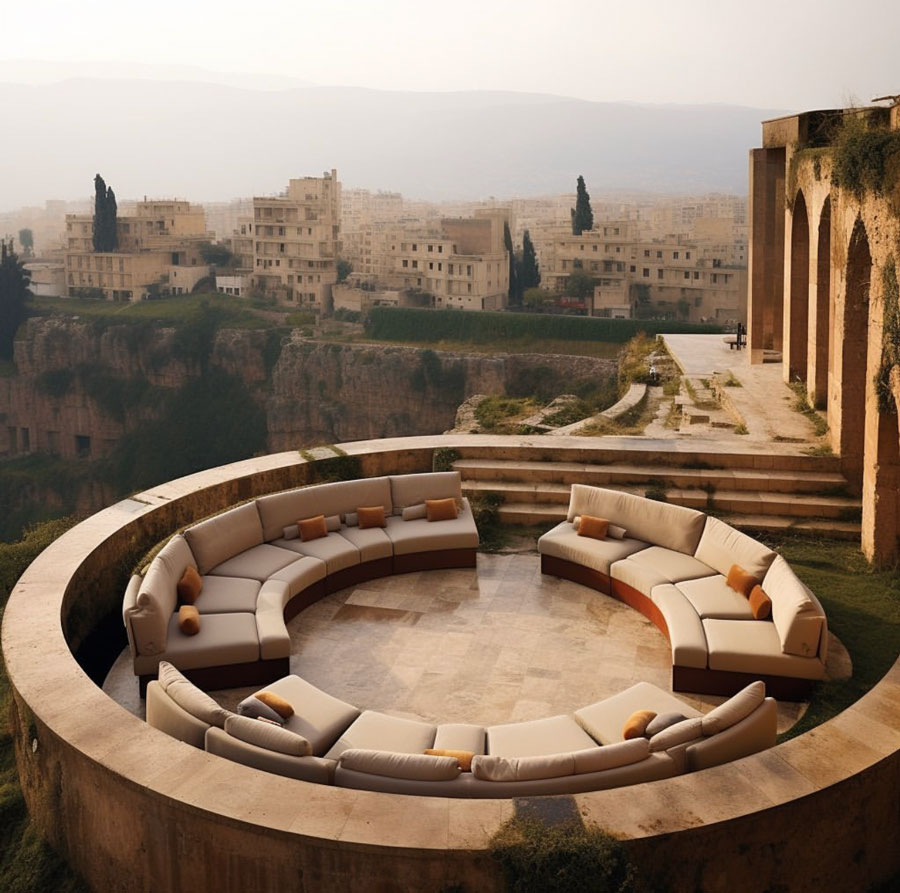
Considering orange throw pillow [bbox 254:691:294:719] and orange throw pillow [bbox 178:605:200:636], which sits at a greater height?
orange throw pillow [bbox 178:605:200:636]

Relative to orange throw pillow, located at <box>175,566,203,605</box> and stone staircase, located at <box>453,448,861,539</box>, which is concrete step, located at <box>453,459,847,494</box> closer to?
stone staircase, located at <box>453,448,861,539</box>

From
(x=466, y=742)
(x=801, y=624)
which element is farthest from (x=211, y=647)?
(x=801, y=624)

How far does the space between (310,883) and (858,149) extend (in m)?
10.7

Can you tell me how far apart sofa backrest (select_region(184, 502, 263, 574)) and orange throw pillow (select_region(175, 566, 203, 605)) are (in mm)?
510

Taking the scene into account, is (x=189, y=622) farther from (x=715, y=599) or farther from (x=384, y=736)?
(x=715, y=599)

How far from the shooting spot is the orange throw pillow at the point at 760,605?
29.7ft

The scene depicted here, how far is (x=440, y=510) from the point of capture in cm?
1183

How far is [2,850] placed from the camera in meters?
7.43

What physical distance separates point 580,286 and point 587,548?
6409 cm

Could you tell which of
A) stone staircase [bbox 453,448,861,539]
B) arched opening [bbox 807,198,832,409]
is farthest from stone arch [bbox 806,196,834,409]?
stone staircase [bbox 453,448,861,539]

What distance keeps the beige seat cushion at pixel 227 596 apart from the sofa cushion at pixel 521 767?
143 inches

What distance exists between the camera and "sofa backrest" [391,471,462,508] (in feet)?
38.9

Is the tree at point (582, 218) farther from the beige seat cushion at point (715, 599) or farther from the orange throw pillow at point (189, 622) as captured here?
the orange throw pillow at point (189, 622)

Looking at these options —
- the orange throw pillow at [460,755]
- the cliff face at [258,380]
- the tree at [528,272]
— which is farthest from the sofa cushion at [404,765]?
the tree at [528,272]
